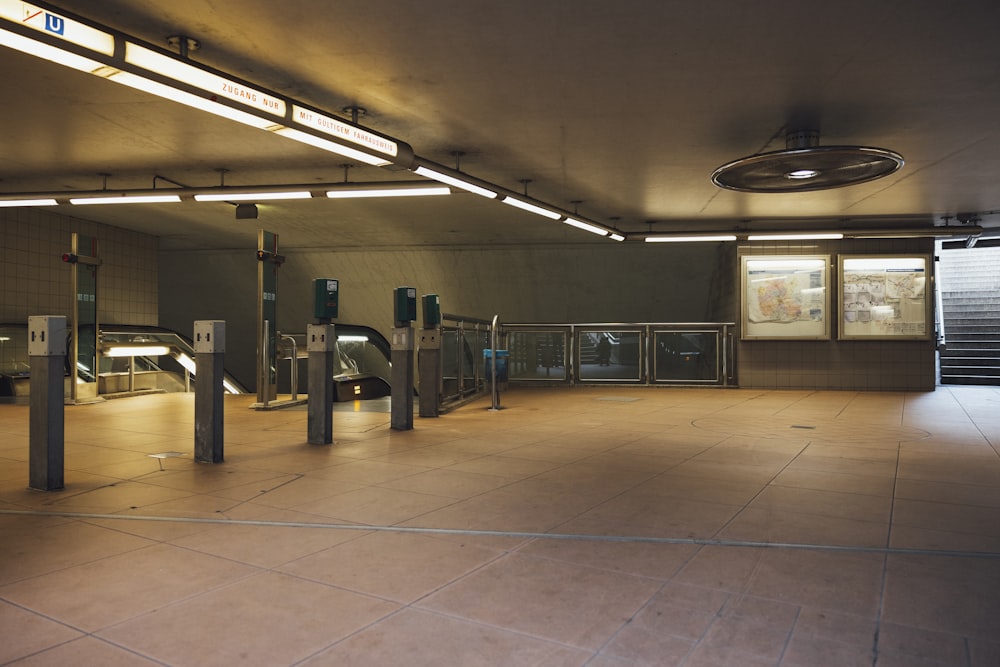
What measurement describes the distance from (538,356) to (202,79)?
32.0 ft

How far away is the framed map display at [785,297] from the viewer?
12922 millimetres

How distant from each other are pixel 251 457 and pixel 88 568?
270cm

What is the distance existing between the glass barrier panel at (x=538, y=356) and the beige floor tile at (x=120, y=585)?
10.5 m

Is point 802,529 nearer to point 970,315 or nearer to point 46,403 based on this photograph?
point 46,403

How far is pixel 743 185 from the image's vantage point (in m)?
7.62

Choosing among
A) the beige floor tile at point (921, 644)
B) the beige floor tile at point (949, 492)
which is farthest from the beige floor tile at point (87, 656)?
the beige floor tile at point (949, 492)

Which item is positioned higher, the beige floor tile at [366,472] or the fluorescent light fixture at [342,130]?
the fluorescent light fixture at [342,130]

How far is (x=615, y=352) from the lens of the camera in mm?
13453

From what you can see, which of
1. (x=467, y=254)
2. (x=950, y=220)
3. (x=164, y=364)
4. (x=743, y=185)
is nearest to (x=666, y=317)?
(x=467, y=254)

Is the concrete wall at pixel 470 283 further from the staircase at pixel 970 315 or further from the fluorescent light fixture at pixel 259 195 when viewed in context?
the fluorescent light fixture at pixel 259 195

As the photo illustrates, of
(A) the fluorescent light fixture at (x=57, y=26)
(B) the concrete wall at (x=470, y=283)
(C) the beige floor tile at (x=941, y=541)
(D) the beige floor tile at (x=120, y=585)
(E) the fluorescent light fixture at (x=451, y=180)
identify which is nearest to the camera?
(D) the beige floor tile at (x=120, y=585)

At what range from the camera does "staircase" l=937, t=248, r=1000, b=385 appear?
14.8 meters

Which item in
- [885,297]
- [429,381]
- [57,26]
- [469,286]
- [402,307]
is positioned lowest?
[429,381]

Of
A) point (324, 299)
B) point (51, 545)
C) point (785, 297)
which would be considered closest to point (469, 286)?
point (785, 297)
